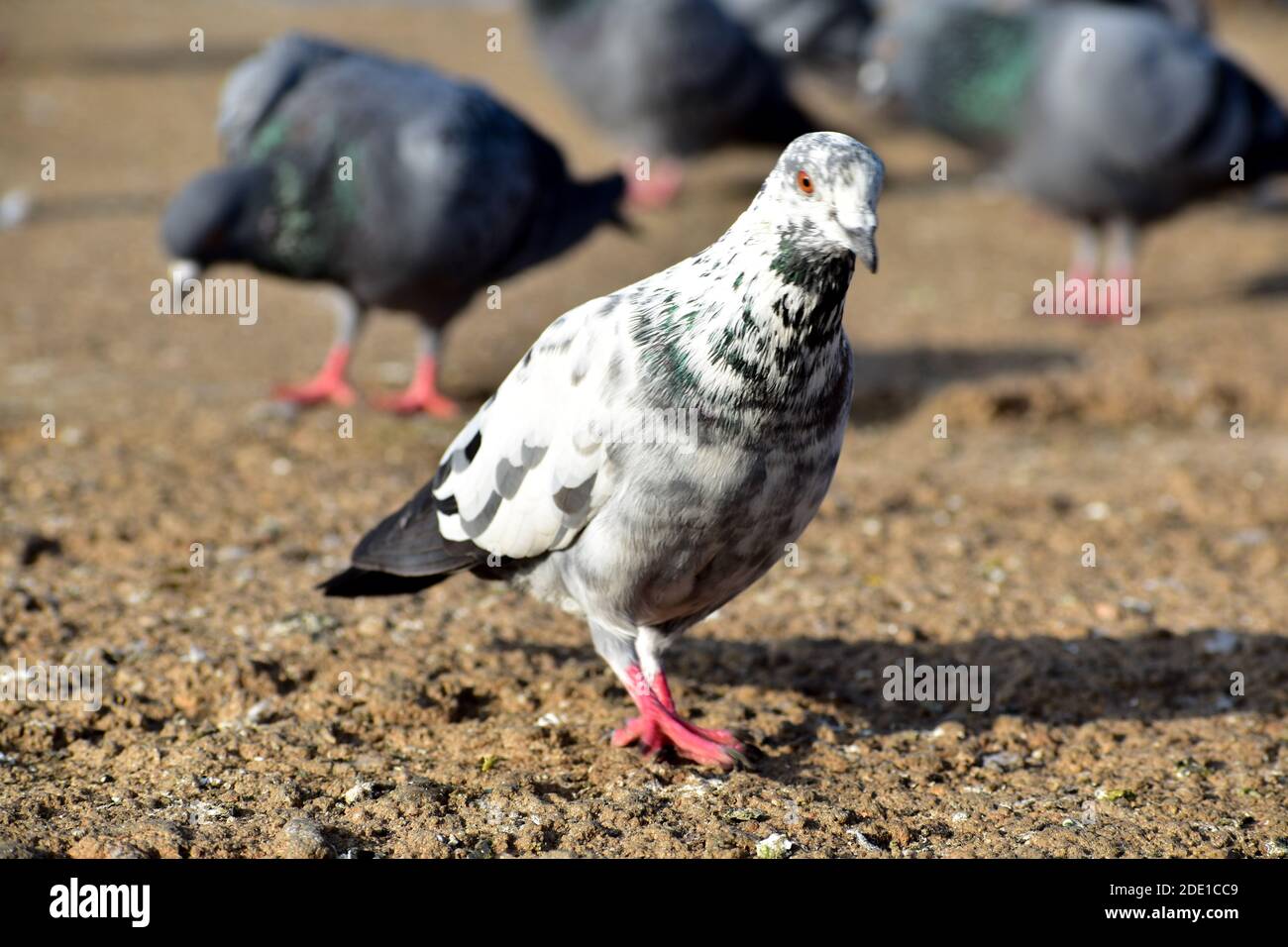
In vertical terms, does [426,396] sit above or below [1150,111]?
below

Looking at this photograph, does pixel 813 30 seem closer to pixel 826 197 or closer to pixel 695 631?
pixel 695 631

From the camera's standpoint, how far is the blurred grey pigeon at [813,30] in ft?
42.5

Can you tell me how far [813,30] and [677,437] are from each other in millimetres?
10737

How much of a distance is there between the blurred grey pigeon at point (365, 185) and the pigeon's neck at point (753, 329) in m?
3.50

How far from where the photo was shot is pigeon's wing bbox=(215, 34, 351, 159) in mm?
7047

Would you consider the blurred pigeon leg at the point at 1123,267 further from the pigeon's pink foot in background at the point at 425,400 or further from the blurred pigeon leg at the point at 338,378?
the blurred pigeon leg at the point at 338,378

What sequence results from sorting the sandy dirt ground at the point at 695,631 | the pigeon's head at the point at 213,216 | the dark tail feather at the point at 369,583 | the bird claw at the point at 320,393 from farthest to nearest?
1. the bird claw at the point at 320,393
2. the pigeon's head at the point at 213,216
3. the dark tail feather at the point at 369,583
4. the sandy dirt ground at the point at 695,631

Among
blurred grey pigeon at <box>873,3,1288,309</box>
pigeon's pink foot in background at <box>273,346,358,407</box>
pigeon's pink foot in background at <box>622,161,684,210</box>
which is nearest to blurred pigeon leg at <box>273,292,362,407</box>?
pigeon's pink foot in background at <box>273,346,358,407</box>

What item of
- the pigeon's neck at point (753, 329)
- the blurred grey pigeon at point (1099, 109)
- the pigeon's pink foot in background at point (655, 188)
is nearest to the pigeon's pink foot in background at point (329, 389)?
the pigeon's neck at point (753, 329)

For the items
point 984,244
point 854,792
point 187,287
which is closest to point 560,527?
point 854,792

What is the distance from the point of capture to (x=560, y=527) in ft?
12.2

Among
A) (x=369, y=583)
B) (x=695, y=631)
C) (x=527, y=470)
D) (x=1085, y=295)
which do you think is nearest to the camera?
(x=527, y=470)

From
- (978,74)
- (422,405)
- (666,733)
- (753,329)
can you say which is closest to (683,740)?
(666,733)

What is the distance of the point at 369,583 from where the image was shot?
4.19 metres
